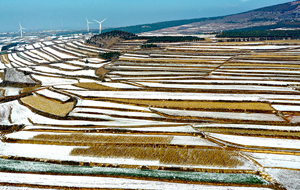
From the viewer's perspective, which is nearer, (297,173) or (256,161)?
(297,173)

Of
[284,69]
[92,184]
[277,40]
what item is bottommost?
[92,184]

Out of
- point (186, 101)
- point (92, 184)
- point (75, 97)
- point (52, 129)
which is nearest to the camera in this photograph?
point (92, 184)

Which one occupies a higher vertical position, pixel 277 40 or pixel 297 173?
pixel 277 40

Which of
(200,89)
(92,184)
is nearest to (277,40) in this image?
(200,89)

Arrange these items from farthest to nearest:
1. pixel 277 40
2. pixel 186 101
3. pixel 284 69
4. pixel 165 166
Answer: pixel 277 40
pixel 284 69
pixel 186 101
pixel 165 166

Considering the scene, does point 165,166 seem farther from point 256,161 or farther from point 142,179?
point 256,161

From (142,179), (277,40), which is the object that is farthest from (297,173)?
(277,40)
